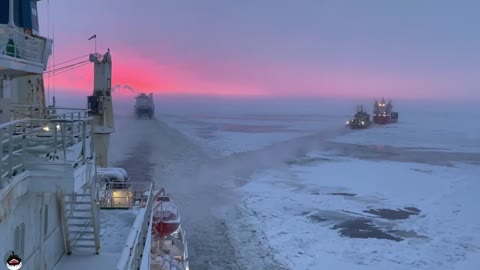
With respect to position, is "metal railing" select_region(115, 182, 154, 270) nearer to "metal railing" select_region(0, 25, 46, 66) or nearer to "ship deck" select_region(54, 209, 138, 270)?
"ship deck" select_region(54, 209, 138, 270)

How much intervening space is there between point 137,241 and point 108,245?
2.44 feet

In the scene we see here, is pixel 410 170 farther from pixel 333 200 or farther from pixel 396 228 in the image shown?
pixel 396 228

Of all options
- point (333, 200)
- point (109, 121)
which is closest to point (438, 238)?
point (333, 200)

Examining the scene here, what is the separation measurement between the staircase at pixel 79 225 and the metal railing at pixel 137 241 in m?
0.64

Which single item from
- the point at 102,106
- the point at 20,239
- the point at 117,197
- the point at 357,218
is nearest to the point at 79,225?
the point at 20,239

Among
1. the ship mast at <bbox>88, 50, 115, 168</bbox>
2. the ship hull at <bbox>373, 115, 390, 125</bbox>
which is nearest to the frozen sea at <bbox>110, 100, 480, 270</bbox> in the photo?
the ship mast at <bbox>88, 50, 115, 168</bbox>

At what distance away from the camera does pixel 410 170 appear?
33375 millimetres

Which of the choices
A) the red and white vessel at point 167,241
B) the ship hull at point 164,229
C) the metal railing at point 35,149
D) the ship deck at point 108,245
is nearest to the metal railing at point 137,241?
the ship deck at point 108,245

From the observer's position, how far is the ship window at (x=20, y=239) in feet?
19.8

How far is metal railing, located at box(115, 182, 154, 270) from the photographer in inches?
260

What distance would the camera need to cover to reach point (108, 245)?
30.0 feet

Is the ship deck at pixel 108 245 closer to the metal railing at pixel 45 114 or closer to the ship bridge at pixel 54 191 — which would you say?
the ship bridge at pixel 54 191

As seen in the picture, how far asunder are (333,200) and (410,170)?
12.9 metres

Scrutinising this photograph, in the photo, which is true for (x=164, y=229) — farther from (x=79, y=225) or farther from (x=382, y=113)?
(x=382, y=113)
